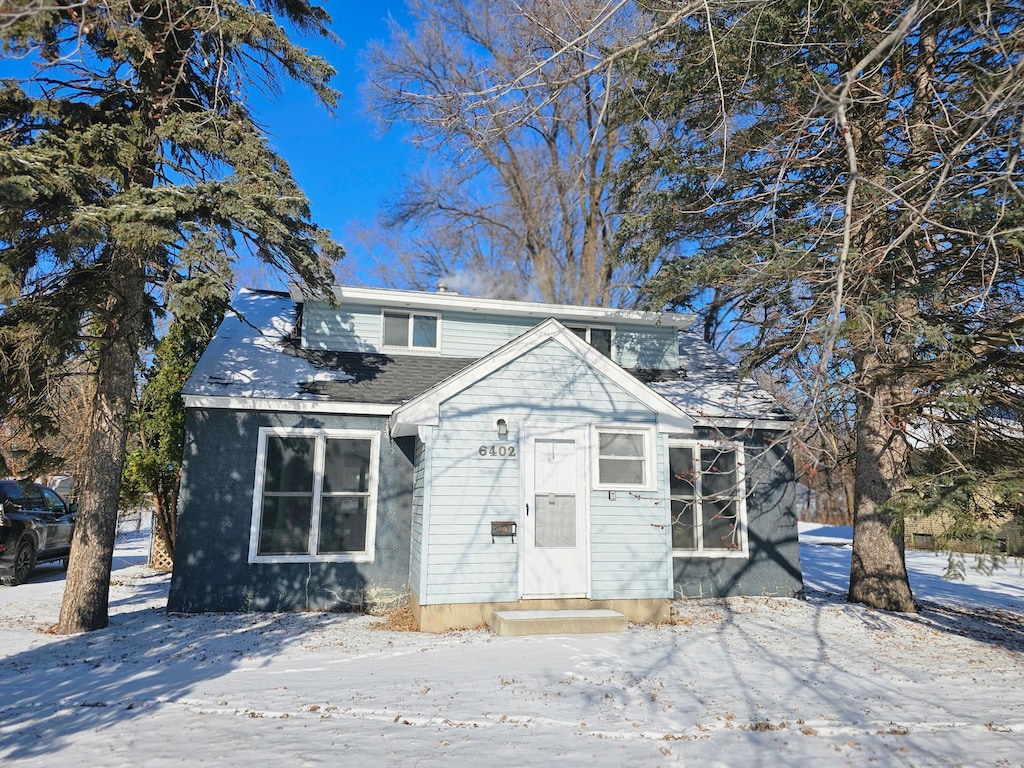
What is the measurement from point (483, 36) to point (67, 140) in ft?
53.8

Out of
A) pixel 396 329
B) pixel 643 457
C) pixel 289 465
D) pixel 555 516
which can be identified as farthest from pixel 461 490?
pixel 396 329

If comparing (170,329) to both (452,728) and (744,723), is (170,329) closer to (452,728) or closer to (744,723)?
(452,728)

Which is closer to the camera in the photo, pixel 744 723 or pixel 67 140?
pixel 744 723

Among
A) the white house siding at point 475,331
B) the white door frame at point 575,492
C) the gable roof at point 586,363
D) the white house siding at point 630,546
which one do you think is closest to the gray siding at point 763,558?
the white house siding at point 630,546

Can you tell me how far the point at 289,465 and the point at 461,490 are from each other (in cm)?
276

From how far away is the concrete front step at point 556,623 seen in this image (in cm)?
745

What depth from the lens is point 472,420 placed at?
8258 mm

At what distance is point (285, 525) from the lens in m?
8.99

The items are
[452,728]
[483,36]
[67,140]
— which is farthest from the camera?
[483,36]

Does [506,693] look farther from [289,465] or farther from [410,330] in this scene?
[410,330]

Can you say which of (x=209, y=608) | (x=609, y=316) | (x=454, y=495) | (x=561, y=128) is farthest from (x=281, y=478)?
(x=561, y=128)

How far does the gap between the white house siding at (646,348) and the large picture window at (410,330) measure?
3570 millimetres

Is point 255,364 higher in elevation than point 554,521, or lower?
A: higher

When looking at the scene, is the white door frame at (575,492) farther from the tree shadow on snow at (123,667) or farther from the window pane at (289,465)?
the window pane at (289,465)
